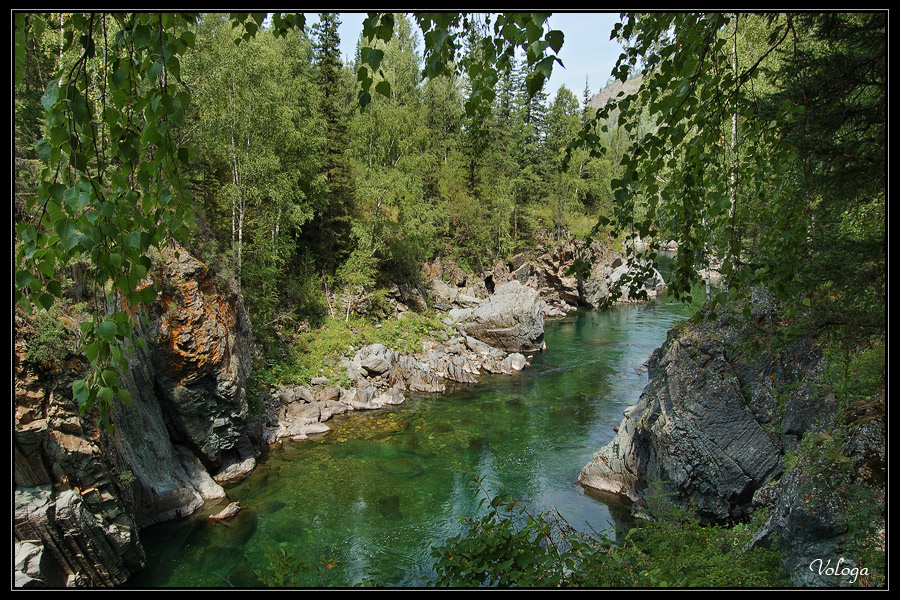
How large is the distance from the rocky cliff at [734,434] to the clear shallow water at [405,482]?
1468 millimetres

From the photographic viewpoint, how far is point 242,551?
31.1ft

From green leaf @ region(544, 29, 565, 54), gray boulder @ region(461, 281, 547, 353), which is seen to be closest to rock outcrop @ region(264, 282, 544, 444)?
gray boulder @ region(461, 281, 547, 353)

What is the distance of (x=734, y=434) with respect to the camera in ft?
31.2

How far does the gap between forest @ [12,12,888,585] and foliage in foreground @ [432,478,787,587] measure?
2098 mm

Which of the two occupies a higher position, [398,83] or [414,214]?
[398,83]

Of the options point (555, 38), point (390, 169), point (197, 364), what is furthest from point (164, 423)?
point (390, 169)

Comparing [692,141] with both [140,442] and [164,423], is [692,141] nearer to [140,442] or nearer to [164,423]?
[140,442]

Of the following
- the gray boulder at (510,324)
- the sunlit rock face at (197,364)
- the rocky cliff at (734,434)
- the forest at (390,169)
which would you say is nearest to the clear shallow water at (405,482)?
the sunlit rock face at (197,364)

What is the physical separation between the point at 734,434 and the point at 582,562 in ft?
22.1

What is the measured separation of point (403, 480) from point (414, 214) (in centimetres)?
1751

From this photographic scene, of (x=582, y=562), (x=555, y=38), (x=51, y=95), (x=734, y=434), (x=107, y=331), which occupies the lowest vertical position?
(x=734, y=434)

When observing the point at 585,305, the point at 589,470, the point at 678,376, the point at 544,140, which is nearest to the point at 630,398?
the point at 589,470
